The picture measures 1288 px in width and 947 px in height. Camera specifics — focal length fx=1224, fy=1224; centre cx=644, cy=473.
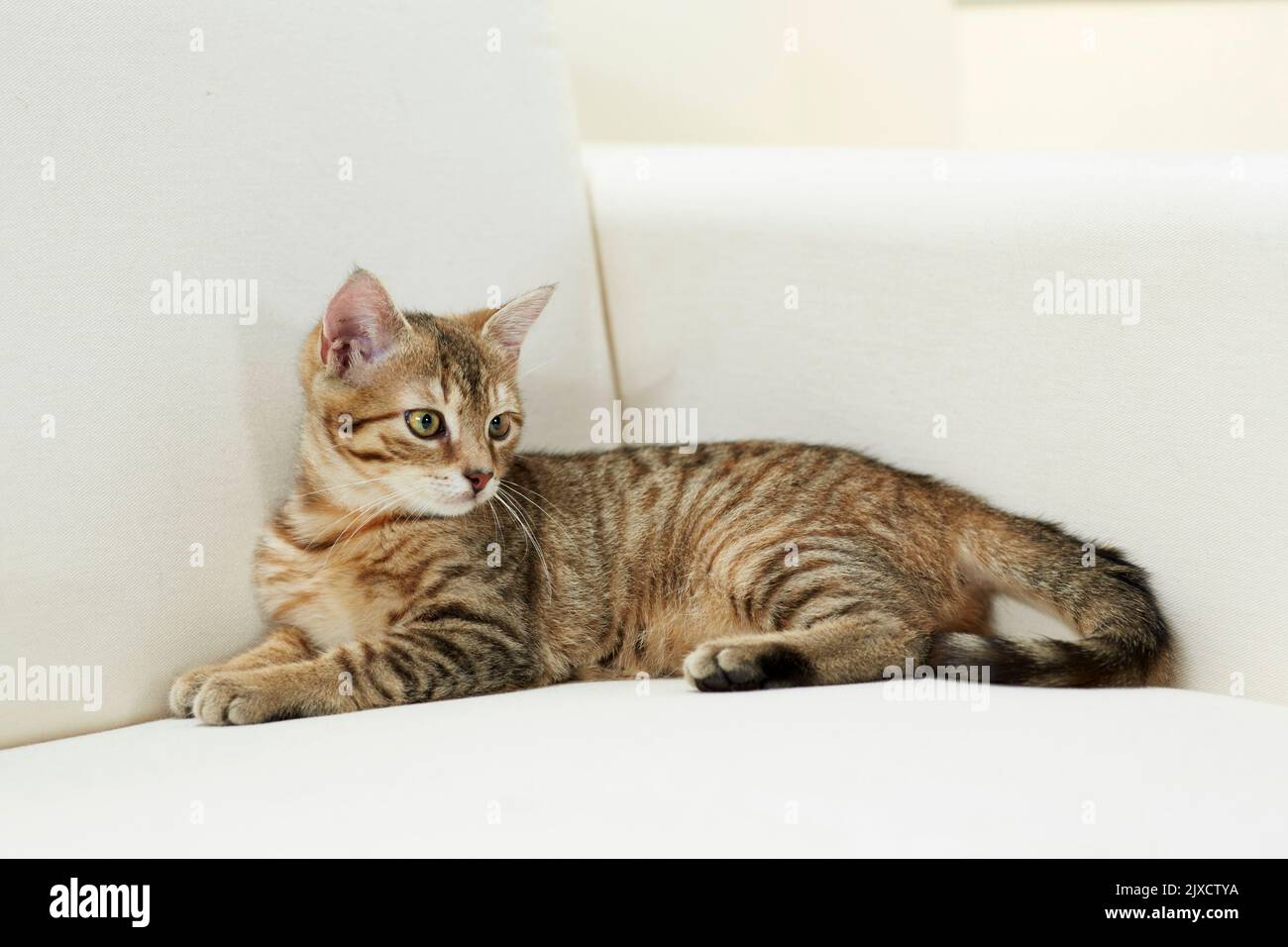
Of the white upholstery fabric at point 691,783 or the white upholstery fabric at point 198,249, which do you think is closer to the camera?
the white upholstery fabric at point 691,783

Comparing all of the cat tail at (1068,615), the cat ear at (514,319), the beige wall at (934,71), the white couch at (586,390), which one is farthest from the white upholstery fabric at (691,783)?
the beige wall at (934,71)

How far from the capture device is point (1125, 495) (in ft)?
5.20

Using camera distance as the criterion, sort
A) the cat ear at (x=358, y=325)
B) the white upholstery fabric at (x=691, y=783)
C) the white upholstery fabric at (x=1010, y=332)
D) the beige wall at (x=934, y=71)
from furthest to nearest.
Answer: the beige wall at (x=934, y=71) → the cat ear at (x=358, y=325) → the white upholstery fabric at (x=1010, y=332) → the white upholstery fabric at (x=691, y=783)

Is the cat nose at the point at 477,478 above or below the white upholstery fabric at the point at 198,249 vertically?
below

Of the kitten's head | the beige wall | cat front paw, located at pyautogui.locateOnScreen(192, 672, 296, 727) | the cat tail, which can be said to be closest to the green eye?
the kitten's head

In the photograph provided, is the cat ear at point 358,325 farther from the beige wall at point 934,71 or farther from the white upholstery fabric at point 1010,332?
the beige wall at point 934,71

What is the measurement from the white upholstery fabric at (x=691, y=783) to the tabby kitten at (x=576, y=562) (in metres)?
A: 0.18

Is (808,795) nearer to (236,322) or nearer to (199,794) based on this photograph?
(199,794)

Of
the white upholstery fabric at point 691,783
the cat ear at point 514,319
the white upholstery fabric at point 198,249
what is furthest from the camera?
the cat ear at point 514,319

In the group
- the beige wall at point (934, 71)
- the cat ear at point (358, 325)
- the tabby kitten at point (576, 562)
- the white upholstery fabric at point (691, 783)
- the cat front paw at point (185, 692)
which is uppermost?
the beige wall at point (934, 71)

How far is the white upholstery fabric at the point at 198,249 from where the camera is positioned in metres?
1.34

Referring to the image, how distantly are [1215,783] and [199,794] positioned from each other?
0.87 m

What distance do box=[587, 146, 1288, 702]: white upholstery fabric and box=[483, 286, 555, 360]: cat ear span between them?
25cm
